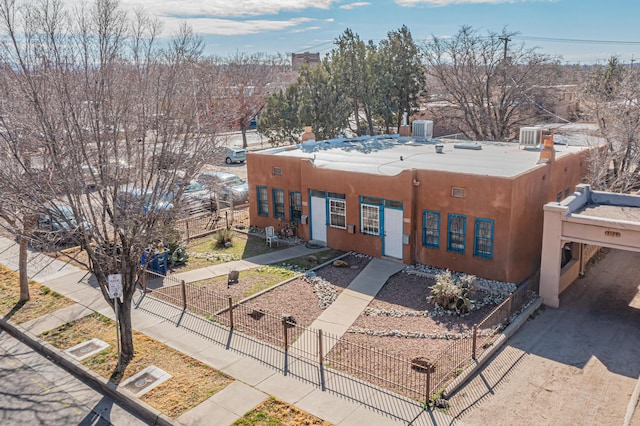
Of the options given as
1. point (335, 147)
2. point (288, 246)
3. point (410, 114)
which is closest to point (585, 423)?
point (288, 246)

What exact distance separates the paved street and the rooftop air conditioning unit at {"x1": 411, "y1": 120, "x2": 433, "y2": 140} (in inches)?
835

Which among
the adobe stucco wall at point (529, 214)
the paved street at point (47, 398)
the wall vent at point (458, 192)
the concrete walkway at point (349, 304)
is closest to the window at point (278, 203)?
the concrete walkway at point (349, 304)

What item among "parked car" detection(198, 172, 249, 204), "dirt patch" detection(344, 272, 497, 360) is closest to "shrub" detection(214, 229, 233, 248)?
"parked car" detection(198, 172, 249, 204)

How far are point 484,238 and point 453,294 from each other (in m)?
3.14

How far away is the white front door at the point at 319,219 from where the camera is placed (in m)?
21.4

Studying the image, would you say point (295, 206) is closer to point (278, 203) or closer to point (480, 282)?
point (278, 203)

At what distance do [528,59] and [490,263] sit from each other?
950 inches

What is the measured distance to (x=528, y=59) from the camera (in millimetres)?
36094

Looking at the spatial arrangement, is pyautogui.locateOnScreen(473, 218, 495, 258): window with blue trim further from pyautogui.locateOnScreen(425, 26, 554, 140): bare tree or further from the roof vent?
pyautogui.locateOnScreen(425, 26, 554, 140): bare tree

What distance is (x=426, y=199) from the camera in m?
18.5

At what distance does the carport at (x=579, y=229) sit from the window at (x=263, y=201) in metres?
12.4

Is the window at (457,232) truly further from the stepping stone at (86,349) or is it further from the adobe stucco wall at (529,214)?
the stepping stone at (86,349)

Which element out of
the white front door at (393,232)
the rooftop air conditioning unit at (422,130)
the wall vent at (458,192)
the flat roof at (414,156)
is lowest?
the white front door at (393,232)

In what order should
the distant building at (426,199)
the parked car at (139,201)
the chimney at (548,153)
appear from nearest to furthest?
the parked car at (139,201)
the distant building at (426,199)
the chimney at (548,153)
